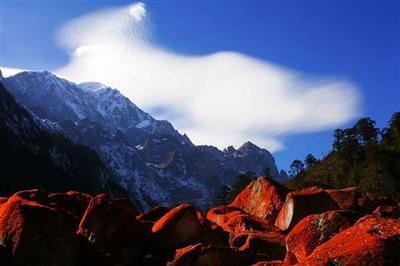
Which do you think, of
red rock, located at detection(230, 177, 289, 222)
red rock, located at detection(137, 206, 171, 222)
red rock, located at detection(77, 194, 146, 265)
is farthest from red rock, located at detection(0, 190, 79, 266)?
red rock, located at detection(230, 177, 289, 222)

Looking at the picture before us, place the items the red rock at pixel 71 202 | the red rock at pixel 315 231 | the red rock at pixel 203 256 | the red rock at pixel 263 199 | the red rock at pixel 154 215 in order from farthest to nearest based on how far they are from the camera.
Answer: the red rock at pixel 263 199, the red rock at pixel 154 215, the red rock at pixel 71 202, the red rock at pixel 203 256, the red rock at pixel 315 231

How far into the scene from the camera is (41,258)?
17969mm

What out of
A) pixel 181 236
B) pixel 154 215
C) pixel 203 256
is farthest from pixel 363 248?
pixel 154 215

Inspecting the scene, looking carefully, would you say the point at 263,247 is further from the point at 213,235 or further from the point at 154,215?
the point at 154,215

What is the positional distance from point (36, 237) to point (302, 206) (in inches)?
476

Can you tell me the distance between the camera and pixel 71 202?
2402 cm

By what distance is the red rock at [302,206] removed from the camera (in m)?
24.2

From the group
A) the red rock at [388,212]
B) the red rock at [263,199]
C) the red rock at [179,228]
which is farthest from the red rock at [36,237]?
the red rock at [388,212]

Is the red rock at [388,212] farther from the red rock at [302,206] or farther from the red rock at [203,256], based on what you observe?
the red rock at [203,256]

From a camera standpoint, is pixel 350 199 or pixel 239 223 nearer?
pixel 239 223

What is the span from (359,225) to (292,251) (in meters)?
3.02

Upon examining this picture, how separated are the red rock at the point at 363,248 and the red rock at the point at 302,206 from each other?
27.0 ft

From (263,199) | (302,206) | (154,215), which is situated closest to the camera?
(302,206)

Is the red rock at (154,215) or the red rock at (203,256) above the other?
the red rock at (154,215)
